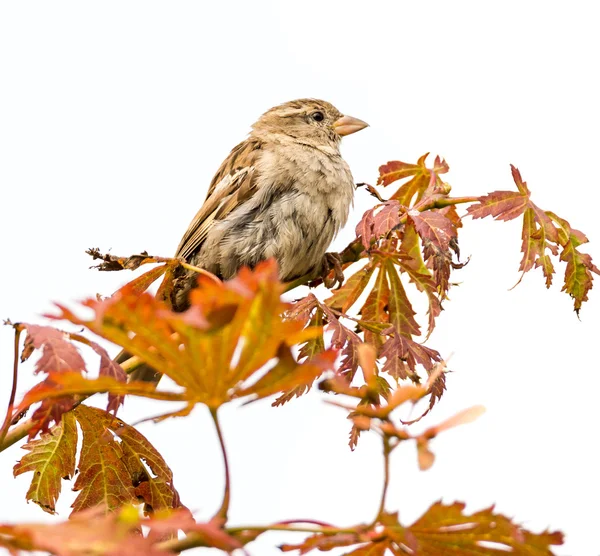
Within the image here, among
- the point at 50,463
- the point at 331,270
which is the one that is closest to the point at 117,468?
the point at 50,463

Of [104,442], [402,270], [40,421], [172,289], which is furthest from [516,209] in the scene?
[40,421]

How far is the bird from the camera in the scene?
366 centimetres

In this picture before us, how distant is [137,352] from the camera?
1091mm

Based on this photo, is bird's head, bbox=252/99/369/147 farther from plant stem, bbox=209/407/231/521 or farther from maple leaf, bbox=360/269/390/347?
plant stem, bbox=209/407/231/521

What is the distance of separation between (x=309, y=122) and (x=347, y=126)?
197 mm

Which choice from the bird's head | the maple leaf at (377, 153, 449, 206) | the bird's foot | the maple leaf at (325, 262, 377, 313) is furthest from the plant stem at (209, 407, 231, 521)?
the bird's head

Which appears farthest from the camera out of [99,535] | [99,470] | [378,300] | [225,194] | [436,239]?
[225,194]

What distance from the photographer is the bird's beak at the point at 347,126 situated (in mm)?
4645

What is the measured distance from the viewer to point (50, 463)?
203 centimetres

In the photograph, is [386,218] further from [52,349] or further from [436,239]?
[52,349]

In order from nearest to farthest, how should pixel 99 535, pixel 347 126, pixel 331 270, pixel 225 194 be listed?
pixel 99 535 < pixel 331 270 < pixel 225 194 < pixel 347 126

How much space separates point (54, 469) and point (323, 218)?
1.98 meters

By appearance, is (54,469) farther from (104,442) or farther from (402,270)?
(402,270)

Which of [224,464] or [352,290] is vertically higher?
[352,290]
